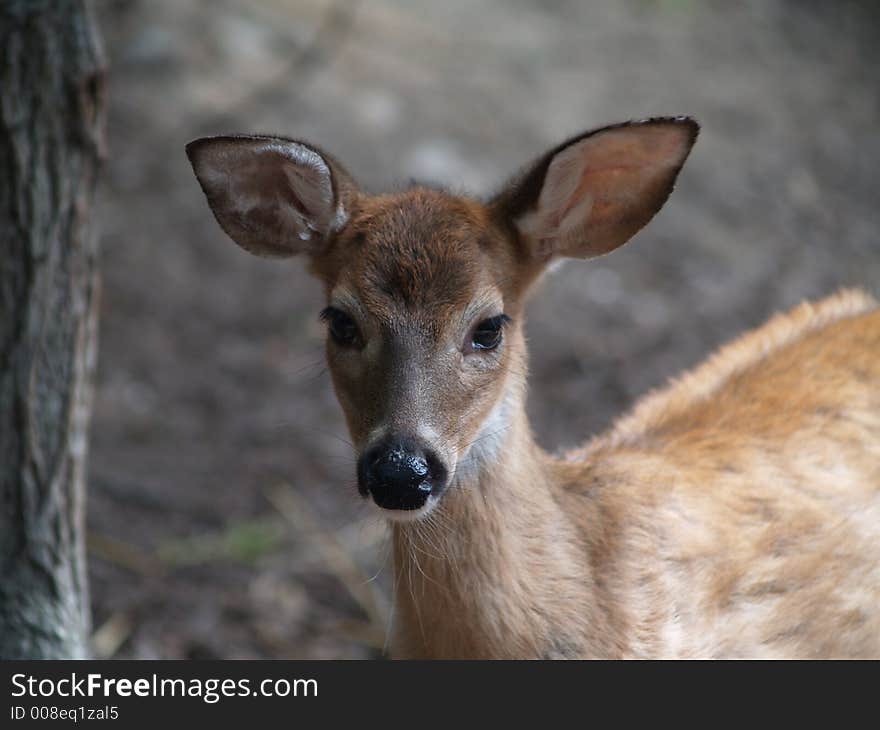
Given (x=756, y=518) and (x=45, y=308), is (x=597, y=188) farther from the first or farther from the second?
(x=45, y=308)

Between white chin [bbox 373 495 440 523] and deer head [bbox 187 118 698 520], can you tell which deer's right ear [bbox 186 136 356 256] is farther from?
white chin [bbox 373 495 440 523]

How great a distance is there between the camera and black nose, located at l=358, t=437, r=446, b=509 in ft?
10.7

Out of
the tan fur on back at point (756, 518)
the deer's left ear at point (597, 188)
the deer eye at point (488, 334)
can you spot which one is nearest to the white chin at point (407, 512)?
the deer eye at point (488, 334)

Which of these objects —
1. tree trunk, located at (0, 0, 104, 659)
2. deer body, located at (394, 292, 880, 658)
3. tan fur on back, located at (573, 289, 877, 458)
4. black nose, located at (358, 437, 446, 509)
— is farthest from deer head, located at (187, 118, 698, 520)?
tan fur on back, located at (573, 289, 877, 458)

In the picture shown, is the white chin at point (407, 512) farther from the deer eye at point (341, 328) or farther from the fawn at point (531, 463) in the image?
the deer eye at point (341, 328)

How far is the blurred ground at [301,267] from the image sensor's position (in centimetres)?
582

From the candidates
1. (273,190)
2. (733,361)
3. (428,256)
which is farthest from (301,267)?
(428,256)

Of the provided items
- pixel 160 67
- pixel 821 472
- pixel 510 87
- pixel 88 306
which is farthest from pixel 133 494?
pixel 510 87

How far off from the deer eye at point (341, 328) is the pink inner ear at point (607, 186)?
611mm

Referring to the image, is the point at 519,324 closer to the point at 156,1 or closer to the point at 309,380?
the point at 309,380

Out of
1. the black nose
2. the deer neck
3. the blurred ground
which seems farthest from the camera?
the blurred ground

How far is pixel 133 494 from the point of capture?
6129 mm

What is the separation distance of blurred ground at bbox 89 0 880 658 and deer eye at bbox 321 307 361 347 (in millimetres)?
1903

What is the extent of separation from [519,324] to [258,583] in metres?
2.40
